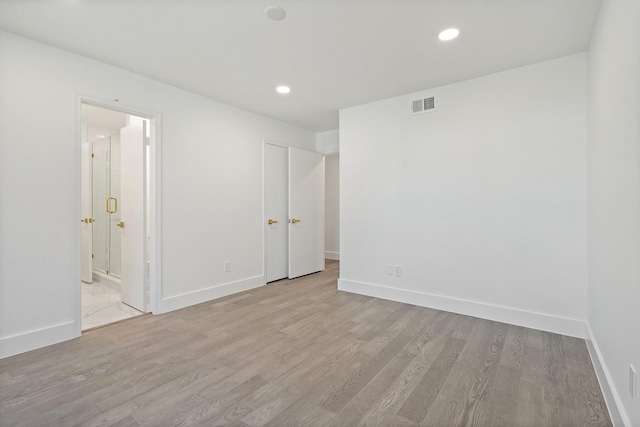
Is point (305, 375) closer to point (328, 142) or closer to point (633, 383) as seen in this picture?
point (633, 383)

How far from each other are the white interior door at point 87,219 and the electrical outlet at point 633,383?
18.9 feet

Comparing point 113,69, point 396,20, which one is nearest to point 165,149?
point 113,69

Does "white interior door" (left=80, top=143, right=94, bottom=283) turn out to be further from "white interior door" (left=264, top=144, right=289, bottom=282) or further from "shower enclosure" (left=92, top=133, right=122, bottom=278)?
"white interior door" (left=264, top=144, right=289, bottom=282)

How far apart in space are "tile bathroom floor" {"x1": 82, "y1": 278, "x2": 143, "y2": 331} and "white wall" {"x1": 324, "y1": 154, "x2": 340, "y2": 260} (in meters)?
4.06

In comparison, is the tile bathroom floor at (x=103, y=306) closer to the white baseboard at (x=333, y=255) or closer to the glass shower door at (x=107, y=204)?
the glass shower door at (x=107, y=204)

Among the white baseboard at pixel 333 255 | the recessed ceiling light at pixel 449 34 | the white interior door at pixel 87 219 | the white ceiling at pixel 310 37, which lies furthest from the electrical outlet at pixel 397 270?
the white interior door at pixel 87 219

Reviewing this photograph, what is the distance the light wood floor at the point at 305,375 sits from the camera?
65.4 inches

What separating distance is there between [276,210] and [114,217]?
8.26 feet

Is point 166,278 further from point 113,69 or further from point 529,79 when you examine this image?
point 529,79

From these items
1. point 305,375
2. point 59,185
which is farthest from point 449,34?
point 59,185

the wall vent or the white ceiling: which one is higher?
the white ceiling

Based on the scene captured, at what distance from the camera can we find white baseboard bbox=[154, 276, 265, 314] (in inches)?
131

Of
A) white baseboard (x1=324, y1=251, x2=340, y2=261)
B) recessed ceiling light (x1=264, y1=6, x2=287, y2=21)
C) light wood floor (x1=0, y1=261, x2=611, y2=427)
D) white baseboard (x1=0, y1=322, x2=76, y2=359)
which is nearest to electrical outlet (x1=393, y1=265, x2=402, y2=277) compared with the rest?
light wood floor (x1=0, y1=261, x2=611, y2=427)

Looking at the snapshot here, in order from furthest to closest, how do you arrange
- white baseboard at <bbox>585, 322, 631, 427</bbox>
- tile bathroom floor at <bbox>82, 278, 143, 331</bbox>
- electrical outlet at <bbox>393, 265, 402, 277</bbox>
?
electrical outlet at <bbox>393, 265, 402, 277</bbox>, tile bathroom floor at <bbox>82, 278, 143, 331</bbox>, white baseboard at <bbox>585, 322, 631, 427</bbox>
